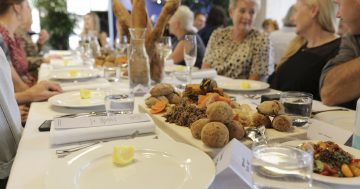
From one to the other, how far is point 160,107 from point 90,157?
1.30ft

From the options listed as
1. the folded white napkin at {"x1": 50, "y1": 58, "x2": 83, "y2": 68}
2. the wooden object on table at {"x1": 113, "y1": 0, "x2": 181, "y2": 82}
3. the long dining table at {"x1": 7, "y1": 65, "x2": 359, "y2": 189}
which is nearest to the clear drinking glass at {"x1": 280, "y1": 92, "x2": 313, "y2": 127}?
the long dining table at {"x1": 7, "y1": 65, "x2": 359, "y2": 189}

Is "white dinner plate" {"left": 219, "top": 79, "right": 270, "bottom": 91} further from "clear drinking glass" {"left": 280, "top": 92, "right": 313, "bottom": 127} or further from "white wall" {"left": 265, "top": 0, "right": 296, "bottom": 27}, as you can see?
"white wall" {"left": 265, "top": 0, "right": 296, "bottom": 27}

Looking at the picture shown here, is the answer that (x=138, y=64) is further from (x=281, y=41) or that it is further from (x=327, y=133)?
(x=281, y=41)

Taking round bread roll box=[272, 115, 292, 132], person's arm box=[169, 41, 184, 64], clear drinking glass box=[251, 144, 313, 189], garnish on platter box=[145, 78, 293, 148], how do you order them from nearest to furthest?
clear drinking glass box=[251, 144, 313, 189]
garnish on platter box=[145, 78, 293, 148]
round bread roll box=[272, 115, 292, 132]
person's arm box=[169, 41, 184, 64]

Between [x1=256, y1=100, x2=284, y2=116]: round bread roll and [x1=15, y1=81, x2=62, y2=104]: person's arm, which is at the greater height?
Result: [x1=256, y1=100, x2=284, y2=116]: round bread roll

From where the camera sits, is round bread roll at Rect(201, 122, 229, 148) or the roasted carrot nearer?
round bread roll at Rect(201, 122, 229, 148)

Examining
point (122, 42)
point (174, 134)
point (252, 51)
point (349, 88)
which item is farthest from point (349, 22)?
point (122, 42)

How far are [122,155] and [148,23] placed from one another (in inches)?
44.4

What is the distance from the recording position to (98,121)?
962mm

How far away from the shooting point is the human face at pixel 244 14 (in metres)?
2.48

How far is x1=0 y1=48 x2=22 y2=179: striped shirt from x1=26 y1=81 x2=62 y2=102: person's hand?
28 cm

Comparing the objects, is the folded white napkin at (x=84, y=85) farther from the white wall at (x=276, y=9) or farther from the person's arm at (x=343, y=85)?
the white wall at (x=276, y=9)

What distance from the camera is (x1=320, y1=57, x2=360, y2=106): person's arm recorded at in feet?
4.83

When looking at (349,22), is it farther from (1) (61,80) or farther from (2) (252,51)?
(1) (61,80)
